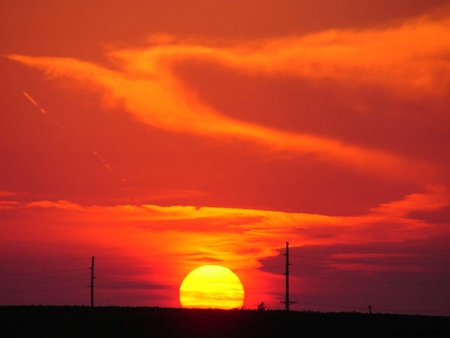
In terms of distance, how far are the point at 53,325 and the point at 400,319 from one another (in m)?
26.5

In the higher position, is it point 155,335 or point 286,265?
point 286,265

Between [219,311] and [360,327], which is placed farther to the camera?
[219,311]

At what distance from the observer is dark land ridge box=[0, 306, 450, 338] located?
5593 cm

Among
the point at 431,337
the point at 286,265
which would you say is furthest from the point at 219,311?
the point at 286,265

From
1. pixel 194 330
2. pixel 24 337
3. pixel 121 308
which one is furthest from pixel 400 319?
pixel 24 337

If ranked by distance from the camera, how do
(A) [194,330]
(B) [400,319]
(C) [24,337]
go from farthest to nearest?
(B) [400,319], (A) [194,330], (C) [24,337]

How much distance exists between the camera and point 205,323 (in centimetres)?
5972

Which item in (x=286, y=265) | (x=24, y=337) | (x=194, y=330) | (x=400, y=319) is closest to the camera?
(x=24, y=337)

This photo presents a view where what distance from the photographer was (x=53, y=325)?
5850 centimetres

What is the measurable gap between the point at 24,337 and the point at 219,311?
18177mm

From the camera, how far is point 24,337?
53.3 metres

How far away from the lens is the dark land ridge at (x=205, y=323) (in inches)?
2202

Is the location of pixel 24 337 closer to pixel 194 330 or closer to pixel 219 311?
pixel 194 330

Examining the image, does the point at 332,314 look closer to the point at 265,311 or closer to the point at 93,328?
the point at 265,311
